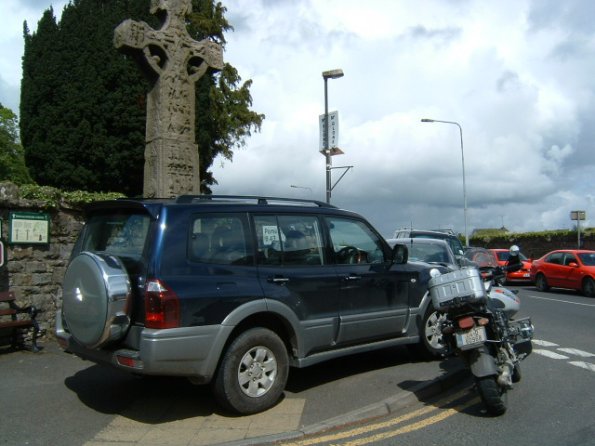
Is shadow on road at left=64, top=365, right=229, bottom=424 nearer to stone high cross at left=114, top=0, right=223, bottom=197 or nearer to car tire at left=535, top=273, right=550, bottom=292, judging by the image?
stone high cross at left=114, top=0, right=223, bottom=197

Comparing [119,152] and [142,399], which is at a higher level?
[119,152]

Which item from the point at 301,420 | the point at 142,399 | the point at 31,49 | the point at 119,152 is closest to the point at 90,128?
the point at 119,152

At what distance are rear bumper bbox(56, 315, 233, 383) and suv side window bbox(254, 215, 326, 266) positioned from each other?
0.99 metres

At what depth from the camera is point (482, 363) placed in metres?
5.21

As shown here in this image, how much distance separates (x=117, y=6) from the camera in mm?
16406

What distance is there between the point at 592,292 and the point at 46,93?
1738 centimetres

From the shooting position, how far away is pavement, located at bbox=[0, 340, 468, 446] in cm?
481

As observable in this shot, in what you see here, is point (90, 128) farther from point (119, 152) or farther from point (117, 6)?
point (117, 6)

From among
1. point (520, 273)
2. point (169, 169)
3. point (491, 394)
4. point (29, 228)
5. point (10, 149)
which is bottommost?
point (491, 394)

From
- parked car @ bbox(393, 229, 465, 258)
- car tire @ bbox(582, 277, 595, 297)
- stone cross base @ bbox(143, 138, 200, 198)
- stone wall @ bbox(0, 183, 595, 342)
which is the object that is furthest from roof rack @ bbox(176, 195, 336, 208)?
car tire @ bbox(582, 277, 595, 297)

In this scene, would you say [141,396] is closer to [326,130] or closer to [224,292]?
[224,292]

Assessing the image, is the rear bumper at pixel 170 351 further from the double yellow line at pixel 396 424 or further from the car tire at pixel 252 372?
the double yellow line at pixel 396 424

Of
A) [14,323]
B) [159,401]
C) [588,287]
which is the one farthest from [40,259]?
[588,287]

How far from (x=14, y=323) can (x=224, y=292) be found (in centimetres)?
419
